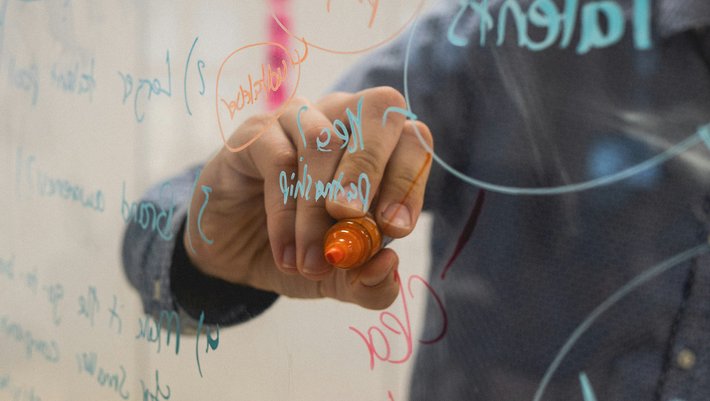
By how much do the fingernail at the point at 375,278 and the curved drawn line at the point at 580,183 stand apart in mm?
63

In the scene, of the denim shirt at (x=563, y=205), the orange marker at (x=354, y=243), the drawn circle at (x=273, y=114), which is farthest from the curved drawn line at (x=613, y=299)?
the drawn circle at (x=273, y=114)

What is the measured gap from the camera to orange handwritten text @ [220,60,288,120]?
0.40 metres

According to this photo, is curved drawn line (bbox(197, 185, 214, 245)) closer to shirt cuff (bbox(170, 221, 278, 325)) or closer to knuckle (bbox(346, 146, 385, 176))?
shirt cuff (bbox(170, 221, 278, 325))

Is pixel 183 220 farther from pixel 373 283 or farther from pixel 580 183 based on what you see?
pixel 580 183

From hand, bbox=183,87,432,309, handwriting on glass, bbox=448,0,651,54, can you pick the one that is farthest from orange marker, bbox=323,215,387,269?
handwriting on glass, bbox=448,0,651,54

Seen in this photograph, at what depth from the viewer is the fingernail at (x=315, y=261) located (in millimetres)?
368

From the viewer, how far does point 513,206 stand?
297mm

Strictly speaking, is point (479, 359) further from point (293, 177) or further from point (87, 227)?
point (87, 227)

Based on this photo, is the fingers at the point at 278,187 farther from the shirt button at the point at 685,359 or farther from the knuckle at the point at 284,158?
the shirt button at the point at 685,359

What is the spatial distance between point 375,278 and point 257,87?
0.15 metres

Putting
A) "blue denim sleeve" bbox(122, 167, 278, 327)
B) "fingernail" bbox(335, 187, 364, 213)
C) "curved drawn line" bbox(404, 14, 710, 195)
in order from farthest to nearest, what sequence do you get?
"blue denim sleeve" bbox(122, 167, 278, 327), "fingernail" bbox(335, 187, 364, 213), "curved drawn line" bbox(404, 14, 710, 195)

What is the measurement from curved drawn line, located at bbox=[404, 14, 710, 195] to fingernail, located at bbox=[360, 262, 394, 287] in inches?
2.5

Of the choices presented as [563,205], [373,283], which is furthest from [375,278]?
[563,205]

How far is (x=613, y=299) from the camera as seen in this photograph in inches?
10.6
